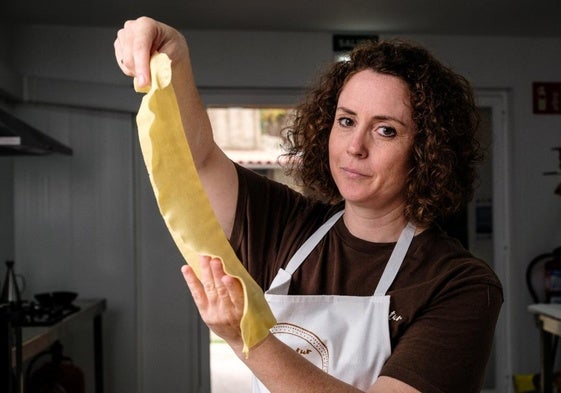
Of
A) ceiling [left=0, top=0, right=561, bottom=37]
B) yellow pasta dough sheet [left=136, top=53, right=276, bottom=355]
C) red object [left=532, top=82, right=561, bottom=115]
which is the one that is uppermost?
ceiling [left=0, top=0, right=561, bottom=37]

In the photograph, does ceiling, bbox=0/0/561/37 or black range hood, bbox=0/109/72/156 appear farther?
ceiling, bbox=0/0/561/37

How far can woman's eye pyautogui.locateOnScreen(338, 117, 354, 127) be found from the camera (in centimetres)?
116

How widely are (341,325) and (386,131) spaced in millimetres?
361

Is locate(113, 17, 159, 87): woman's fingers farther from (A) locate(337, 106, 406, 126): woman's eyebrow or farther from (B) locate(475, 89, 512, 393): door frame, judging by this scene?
(B) locate(475, 89, 512, 393): door frame

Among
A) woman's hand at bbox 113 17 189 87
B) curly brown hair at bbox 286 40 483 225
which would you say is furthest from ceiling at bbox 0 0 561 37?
woman's hand at bbox 113 17 189 87

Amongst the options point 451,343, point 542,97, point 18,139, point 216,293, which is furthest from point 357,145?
point 542,97

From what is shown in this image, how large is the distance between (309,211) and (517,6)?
278 centimetres

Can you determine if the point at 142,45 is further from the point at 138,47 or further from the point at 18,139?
the point at 18,139

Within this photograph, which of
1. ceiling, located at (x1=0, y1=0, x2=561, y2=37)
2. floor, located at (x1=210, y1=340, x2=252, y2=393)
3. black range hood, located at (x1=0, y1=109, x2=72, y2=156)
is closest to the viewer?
black range hood, located at (x1=0, y1=109, x2=72, y2=156)

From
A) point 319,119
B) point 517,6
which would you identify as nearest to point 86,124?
point 517,6

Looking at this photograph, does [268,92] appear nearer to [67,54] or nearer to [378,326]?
[67,54]

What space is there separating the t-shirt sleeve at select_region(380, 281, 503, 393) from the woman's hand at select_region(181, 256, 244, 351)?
34cm

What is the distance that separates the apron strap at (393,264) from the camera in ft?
3.74

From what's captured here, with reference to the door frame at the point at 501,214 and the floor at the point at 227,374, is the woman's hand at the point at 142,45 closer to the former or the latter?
the door frame at the point at 501,214
